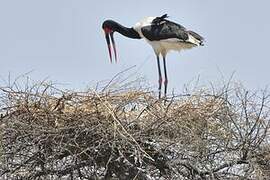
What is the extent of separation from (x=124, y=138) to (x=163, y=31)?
3945mm

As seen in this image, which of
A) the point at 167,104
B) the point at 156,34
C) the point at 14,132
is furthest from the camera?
the point at 156,34

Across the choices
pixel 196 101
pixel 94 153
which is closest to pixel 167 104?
pixel 196 101

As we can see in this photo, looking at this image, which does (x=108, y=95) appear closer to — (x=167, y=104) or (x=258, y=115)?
(x=167, y=104)

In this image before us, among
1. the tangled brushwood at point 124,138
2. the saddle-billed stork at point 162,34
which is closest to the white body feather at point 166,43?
the saddle-billed stork at point 162,34

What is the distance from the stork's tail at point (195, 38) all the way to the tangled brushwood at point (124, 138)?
10.4 feet

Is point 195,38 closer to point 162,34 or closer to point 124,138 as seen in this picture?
point 162,34

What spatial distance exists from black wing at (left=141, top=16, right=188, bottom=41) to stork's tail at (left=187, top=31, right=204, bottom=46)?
83 mm

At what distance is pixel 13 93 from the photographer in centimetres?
827

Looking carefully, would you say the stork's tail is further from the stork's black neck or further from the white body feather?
the stork's black neck

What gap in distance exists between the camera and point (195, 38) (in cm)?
1178

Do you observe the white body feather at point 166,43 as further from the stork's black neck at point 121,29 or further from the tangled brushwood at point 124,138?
the tangled brushwood at point 124,138

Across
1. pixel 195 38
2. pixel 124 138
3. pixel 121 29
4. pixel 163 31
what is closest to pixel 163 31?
pixel 163 31

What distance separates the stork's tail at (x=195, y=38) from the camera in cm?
1171

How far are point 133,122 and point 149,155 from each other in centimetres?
36
